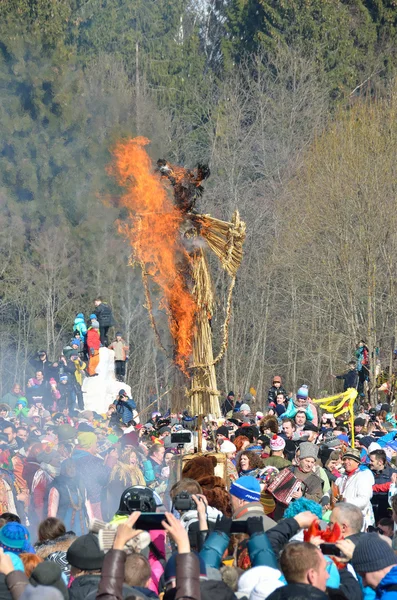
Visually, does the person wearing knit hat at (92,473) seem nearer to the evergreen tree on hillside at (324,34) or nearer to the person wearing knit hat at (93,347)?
the person wearing knit hat at (93,347)

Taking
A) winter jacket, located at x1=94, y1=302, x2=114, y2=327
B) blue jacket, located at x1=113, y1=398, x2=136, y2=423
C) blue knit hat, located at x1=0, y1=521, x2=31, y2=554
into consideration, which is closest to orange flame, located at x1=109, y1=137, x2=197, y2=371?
blue knit hat, located at x1=0, y1=521, x2=31, y2=554

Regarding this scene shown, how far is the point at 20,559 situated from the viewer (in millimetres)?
7559

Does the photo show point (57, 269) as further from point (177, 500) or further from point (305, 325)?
point (177, 500)

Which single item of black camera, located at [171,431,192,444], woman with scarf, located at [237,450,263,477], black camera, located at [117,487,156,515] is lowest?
woman with scarf, located at [237,450,263,477]

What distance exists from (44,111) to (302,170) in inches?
340

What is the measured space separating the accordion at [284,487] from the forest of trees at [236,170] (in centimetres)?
2471

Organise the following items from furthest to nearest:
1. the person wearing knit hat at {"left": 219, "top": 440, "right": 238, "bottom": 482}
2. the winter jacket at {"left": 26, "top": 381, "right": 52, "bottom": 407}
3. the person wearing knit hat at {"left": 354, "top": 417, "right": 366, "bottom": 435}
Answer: the winter jacket at {"left": 26, "top": 381, "right": 52, "bottom": 407}, the person wearing knit hat at {"left": 354, "top": 417, "right": 366, "bottom": 435}, the person wearing knit hat at {"left": 219, "top": 440, "right": 238, "bottom": 482}

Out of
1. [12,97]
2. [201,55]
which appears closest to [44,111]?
[12,97]

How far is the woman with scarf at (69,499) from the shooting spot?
12.2 metres

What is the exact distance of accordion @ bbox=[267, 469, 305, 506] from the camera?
35.6 ft

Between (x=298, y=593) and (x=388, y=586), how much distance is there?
0.67 meters

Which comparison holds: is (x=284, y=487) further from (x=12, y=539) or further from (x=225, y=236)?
(x=225, y=236)

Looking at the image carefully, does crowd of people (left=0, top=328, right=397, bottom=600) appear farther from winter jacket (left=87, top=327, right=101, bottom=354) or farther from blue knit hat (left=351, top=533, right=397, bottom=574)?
winter jacket (left=87, top=327, right=101, bottom=354)

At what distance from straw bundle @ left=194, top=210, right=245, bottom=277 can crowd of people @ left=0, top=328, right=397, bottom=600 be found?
1.86 metres
